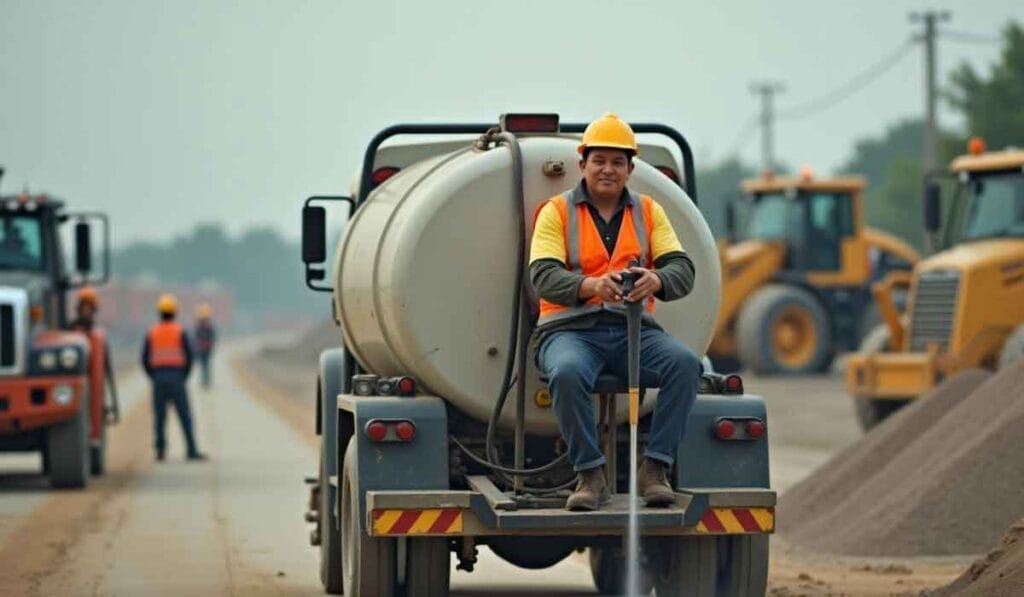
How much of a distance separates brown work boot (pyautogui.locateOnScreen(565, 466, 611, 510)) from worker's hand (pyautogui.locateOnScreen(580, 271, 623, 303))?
0.76 metres

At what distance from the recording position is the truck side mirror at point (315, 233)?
13645 mm

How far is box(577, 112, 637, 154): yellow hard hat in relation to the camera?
10664 millimetres

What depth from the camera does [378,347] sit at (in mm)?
11680

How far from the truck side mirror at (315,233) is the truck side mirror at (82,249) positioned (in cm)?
988

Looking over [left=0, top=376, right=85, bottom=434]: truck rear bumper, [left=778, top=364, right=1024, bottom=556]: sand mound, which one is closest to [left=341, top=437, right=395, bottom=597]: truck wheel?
→ [left=778, top=364, right=1024, bottom=556]: sand mound

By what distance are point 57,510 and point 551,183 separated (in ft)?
31.1

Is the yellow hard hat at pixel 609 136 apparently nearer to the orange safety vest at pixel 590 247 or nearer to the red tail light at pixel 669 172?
the orange safety vest at pixel 590 247

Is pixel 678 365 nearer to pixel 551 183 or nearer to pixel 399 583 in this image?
pixel 551 183

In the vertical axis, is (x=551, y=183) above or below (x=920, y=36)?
below

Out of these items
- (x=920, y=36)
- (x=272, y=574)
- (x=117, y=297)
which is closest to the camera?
(x=272, y=574)

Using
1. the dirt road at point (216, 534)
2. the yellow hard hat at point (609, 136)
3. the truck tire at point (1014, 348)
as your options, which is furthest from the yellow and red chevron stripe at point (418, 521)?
the truck tire at point (1014, 348)

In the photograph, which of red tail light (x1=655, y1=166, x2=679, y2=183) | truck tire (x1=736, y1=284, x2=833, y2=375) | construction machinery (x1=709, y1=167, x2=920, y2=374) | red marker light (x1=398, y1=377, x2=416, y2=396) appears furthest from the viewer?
construction machinery (x1=709, y1=167, x2=920, y2=374)

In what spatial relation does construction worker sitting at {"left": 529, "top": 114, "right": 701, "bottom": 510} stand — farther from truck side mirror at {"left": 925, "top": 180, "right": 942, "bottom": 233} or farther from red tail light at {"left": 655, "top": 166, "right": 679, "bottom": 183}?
truck side mirror at {"left": 925, "top": 180, "right": 942, "bottom": 233}

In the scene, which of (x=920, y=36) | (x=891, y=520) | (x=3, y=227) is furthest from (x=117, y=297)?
(x=891, y=520)
